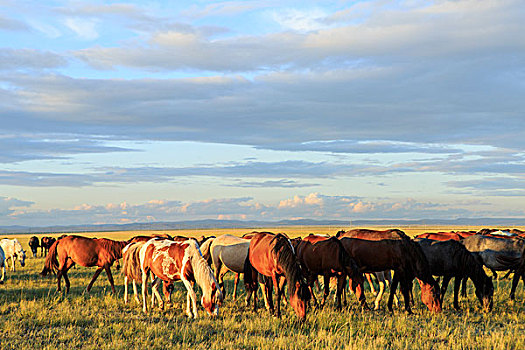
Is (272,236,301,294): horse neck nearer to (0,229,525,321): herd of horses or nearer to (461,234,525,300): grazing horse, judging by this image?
(0,229,525,321): herd of horses

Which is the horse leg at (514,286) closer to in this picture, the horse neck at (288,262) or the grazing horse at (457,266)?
the grazing horse at (457,266)

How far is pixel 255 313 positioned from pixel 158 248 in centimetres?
336

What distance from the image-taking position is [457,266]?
14242 millimetres

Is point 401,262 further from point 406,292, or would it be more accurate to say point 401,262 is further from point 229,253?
point 229,253

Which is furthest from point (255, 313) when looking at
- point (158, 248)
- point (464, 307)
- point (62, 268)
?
point (62, 268)

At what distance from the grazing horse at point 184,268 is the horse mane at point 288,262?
1.81m

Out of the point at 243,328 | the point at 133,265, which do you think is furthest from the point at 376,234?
the point at 133,265

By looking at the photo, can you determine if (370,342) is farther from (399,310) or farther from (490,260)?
(490,260)

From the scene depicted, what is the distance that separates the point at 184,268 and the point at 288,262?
2895mm

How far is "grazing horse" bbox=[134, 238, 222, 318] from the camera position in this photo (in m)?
12.1

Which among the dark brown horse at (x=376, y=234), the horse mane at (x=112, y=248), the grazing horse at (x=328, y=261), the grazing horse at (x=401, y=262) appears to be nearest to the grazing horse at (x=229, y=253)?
the grazing horse at (x=328, y=261)

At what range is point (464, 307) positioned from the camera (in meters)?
14.6

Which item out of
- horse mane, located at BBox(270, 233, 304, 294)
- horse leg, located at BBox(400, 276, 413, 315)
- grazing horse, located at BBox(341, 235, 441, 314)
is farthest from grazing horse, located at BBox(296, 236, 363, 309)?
horse mane, located at BBox(270, 233, 304, 294)

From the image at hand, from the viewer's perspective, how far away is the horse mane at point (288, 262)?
39.1ft
